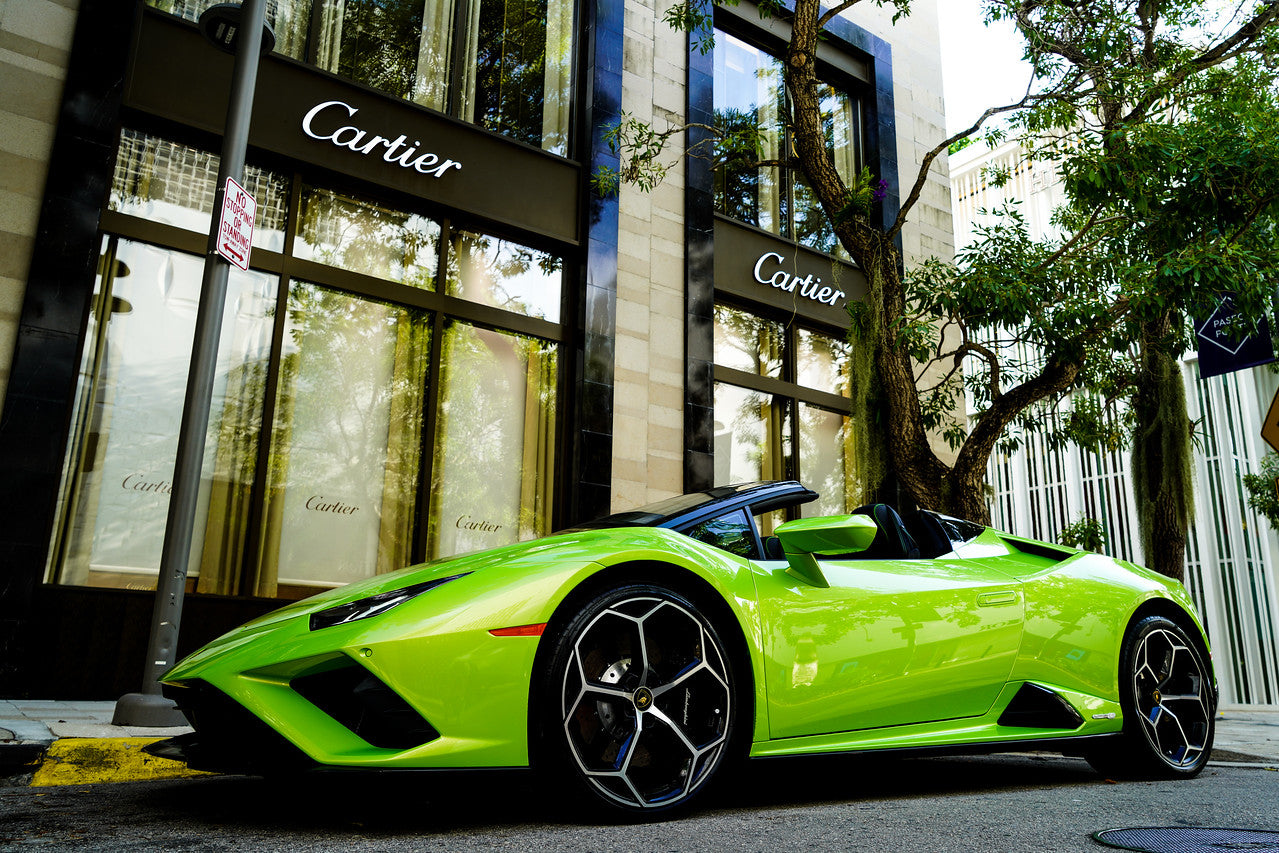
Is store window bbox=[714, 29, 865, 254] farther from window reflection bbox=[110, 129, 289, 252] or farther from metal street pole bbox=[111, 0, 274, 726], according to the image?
metal street pole bbox=[111, 0, 274, 726]

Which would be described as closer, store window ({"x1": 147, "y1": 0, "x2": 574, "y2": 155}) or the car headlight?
the car headlight

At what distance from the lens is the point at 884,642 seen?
3051 millimetres

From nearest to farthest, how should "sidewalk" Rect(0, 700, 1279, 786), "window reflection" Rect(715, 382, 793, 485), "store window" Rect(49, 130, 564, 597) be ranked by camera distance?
1. "sidewalk" Rect(0, 700, 1279, 786)
2. "store window" Rect(49, 130, 564, 597)
3. "window reflection" Rect(715, 382, 793, 485)

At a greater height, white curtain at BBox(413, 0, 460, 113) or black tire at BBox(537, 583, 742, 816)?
white curtain at BBox(413, 0, 460, 113)

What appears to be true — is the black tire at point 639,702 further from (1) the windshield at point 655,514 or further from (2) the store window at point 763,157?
(2) the store window at point 763,157

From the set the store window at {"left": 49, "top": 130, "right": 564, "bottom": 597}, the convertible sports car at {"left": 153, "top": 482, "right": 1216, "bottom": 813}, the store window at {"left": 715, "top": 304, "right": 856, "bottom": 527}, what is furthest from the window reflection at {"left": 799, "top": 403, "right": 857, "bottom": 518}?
the convertible sports car at {"left": 153, "top": 482, "right": 1216, "bottom": 813}

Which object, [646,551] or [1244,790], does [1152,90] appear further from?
[646,551]

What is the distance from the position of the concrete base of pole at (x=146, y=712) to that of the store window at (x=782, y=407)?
261 inches

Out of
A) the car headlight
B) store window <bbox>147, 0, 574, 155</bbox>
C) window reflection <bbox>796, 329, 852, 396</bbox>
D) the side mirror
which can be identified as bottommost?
the car headlight

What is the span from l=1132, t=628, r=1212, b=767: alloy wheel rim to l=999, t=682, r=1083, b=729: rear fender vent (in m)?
0.49

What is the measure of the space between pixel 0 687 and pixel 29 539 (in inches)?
35.9

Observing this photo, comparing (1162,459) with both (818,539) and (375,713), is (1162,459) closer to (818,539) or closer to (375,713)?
(818,539)

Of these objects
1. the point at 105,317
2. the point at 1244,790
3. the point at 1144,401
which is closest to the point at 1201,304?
the point at 1144,401

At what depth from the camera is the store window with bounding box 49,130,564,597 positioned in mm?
6520
